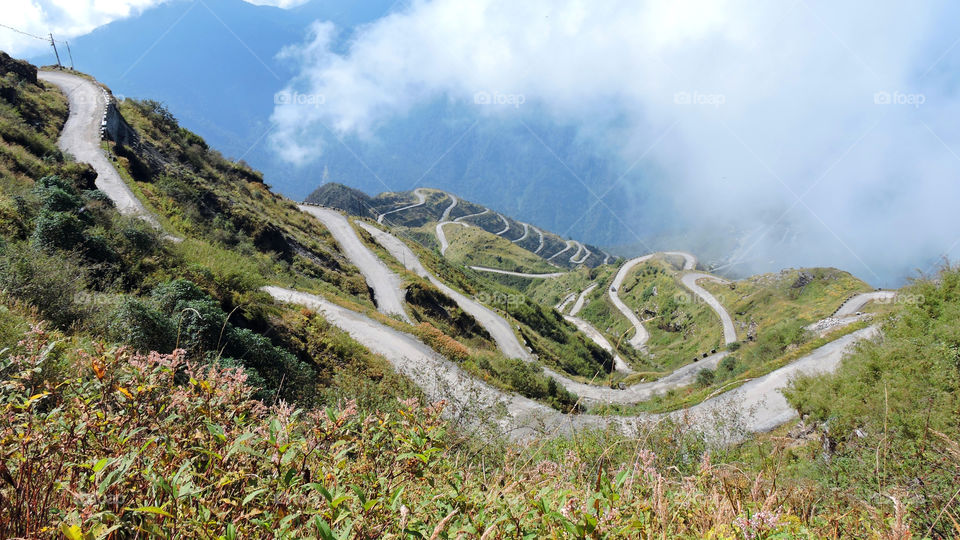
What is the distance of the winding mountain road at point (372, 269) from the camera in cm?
3612

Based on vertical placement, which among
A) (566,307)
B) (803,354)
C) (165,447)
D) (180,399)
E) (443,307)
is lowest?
(165,447)

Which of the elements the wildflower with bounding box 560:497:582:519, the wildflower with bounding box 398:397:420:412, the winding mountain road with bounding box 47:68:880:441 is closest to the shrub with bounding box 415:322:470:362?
the winding mountain road with bounding box 47:68:880:441

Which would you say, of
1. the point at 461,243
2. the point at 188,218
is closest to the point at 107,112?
the point at 188,218

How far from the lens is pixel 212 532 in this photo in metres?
1.86

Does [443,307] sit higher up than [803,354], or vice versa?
[803,354]

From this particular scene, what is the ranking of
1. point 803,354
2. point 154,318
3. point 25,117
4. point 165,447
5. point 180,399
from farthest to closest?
point 803,354
point 25,117
point 154,318
point 180,399
point 165,447

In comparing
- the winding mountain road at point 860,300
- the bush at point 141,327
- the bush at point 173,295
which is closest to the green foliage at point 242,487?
the bush at point 141,327

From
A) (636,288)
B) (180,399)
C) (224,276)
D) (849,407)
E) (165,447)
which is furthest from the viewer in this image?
(636,288)

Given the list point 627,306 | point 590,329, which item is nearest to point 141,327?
point 590,329

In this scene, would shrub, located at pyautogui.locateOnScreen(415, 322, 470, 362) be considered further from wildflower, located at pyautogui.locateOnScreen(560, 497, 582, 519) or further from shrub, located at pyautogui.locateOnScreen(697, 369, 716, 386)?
shrub, located at pyautogui.locateOnScreen(697, 369, 716, 386)

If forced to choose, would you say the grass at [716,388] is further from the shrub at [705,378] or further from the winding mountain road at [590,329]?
the winding mountain road at [590,329]

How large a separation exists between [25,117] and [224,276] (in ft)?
95.7

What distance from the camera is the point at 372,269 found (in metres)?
45.0

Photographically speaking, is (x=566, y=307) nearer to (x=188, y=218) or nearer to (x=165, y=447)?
(x=188, y=218)
